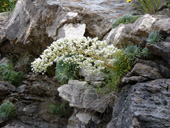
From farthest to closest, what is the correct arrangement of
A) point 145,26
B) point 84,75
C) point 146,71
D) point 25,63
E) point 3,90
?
point 25,63
point 3,90
point 84,75
point 145,26
point 146,71

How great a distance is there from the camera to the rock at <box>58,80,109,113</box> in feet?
14.4

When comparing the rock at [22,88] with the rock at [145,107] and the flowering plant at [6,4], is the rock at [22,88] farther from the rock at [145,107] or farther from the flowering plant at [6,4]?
the flowering plant at [6,4]

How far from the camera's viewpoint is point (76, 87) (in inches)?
193

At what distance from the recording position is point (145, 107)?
3.09m

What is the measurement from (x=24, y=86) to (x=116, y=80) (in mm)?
3784

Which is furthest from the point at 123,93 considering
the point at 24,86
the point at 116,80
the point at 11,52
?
the point at 11,52

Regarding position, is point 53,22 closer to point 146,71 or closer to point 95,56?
point 95,56

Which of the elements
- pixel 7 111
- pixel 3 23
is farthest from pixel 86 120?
pixel 3 23

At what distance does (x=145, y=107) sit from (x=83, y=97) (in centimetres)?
185

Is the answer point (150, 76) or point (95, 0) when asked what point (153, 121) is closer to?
point (150, 76)

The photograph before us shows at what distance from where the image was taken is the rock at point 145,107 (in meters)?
2.89

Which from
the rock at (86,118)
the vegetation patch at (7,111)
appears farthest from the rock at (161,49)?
the vegetation patch at (7,111)

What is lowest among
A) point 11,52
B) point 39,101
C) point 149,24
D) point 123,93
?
point 39,101

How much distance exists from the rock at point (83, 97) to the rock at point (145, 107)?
629 mm
